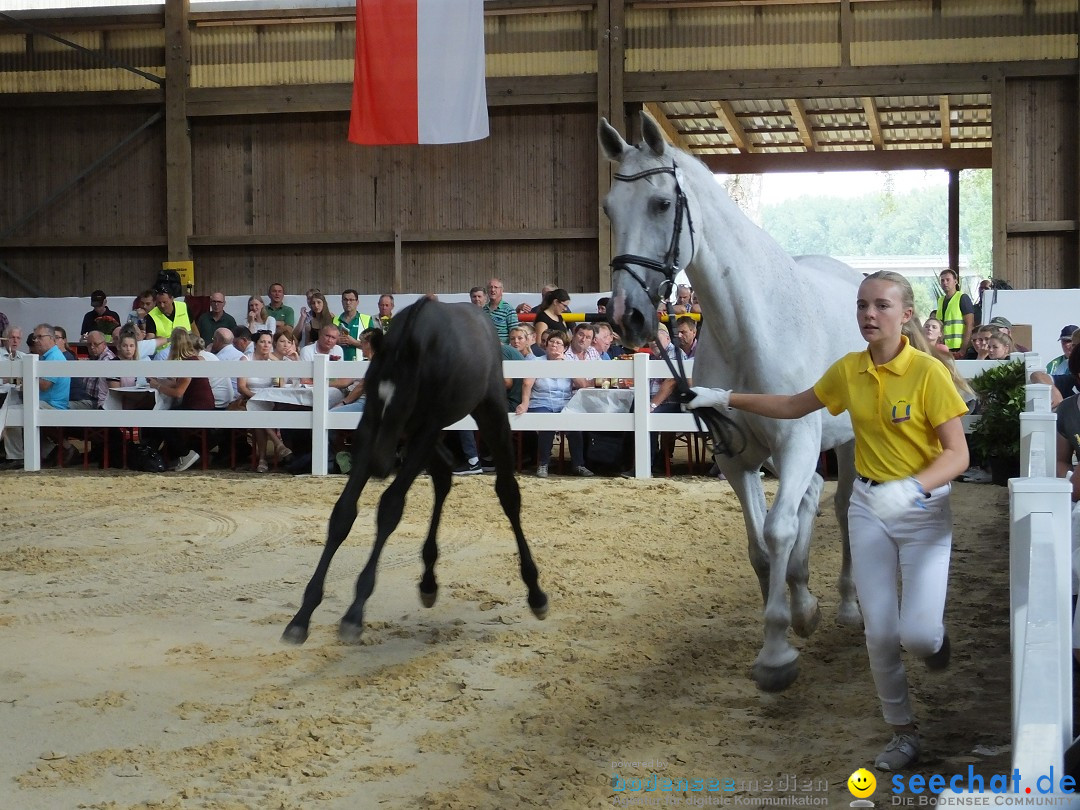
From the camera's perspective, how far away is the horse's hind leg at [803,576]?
14.2ft

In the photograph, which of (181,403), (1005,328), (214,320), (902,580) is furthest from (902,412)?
(214,320)

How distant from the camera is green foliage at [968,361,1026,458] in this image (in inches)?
346

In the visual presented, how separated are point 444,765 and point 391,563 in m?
3.17

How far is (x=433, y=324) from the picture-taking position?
4.49 metres

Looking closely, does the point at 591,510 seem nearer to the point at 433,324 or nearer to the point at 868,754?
the point at 433,324

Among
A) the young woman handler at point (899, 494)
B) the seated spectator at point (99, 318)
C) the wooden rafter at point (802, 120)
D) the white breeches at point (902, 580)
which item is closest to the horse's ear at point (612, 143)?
the young woman handler at point (899, 494)

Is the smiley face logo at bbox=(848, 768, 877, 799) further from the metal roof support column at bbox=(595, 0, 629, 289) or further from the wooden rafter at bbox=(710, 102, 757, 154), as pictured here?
the wooden rafter at bbox=(710, 102, 757, 154)

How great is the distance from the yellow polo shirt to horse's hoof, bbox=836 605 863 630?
190 cm

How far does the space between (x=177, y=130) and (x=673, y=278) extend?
51.4ft

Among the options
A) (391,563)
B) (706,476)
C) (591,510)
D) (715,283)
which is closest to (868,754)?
(715,283)

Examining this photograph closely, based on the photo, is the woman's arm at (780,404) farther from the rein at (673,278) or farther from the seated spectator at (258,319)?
the seated spectator at (258,319)

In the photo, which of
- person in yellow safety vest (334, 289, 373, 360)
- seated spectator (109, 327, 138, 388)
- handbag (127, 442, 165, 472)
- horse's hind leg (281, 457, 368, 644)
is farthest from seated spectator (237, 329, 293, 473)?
horse's hind leg (281, 457, 368, 644)

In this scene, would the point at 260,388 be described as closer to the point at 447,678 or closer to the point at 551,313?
the point at 551,313

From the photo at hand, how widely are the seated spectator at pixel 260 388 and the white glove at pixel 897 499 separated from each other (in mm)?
8440
